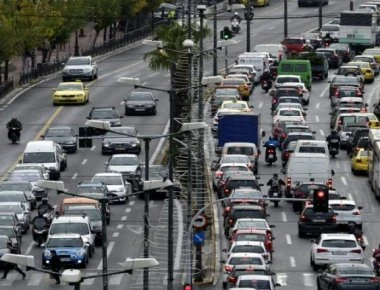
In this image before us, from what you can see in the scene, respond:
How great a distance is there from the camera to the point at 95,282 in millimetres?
74625

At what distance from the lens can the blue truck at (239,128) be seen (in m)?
102

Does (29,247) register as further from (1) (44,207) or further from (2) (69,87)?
(2) (69,87)

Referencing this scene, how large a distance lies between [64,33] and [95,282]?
6916 cm

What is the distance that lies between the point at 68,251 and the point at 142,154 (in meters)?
28.7

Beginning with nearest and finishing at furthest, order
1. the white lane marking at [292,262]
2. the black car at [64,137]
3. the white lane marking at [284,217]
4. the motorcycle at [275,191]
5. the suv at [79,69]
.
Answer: the white lane marking at [292,262] → the white lane marking at [284,217] → the motorcycle at [275,191] → the black car at [64,137] → the suv at [79,69]

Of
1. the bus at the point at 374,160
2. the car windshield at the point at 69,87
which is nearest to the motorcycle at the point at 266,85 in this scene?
the car windshield at the point at 69,87

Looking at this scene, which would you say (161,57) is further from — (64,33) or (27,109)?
(64,33)

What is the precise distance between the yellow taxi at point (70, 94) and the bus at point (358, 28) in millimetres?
30648

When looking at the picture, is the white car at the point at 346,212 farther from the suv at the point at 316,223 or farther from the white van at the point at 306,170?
the white van at the point at 306,170

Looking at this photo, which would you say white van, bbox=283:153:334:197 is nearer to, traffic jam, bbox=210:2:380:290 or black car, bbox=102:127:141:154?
traffic jam, bbox=210:2:380:290

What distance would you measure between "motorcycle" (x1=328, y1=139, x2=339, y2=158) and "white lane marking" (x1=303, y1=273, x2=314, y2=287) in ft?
93.4

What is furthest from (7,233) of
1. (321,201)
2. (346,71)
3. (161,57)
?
(346,71)

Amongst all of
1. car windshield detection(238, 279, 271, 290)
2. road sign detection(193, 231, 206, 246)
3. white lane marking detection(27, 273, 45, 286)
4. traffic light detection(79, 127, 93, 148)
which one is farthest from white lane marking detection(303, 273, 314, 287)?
traffic light detection(79, 127, 93, 148)

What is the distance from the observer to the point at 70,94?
397 feet
